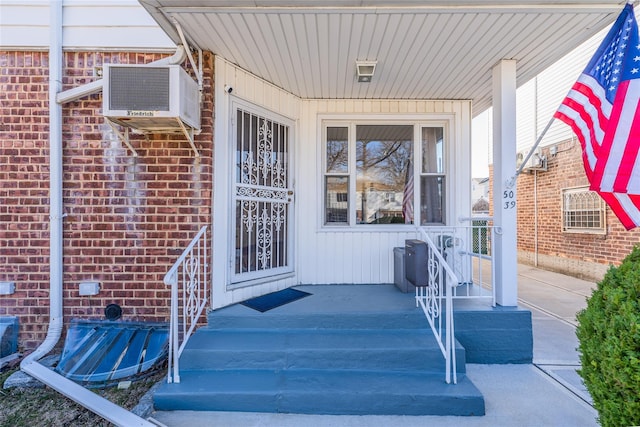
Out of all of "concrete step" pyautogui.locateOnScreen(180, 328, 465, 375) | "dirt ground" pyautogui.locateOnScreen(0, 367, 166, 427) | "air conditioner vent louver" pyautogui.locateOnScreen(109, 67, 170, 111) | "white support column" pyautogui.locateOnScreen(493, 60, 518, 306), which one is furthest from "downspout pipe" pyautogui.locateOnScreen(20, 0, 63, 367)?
"white support column" pyautogui.locateOnScreen(493, 60, 518, 306)

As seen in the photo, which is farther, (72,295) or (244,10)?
(72,295)

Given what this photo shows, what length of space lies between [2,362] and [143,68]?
2923mm

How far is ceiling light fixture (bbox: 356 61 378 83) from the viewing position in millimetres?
2990

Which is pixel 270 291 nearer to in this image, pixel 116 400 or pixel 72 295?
pixel 116 400

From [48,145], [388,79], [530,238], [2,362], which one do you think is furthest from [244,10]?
[530,238]

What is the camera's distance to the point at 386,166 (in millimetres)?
4133

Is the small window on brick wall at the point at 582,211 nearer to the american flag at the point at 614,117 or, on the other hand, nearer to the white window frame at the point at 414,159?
the white window frame at the point at 414,159

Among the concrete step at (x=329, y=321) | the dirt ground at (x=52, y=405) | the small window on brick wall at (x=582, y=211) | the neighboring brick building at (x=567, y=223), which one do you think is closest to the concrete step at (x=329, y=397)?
the dirt ground at (x=52, y=405)

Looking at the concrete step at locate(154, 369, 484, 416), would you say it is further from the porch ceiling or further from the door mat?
the porch ceiling

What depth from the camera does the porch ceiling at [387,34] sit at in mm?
2287

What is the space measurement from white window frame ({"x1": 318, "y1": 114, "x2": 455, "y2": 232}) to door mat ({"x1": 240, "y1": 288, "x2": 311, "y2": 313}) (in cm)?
93

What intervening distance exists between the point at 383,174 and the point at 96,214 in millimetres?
3274

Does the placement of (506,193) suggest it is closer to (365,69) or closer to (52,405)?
(365,69)

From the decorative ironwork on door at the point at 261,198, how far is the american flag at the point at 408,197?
1.52 metres
